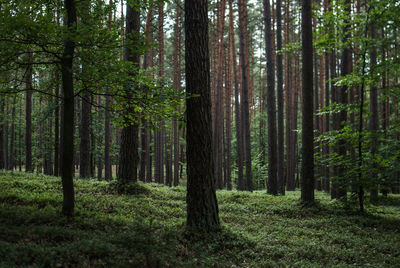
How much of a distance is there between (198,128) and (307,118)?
5667mm

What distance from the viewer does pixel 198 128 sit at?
5730mm

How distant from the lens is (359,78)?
27.9 feet

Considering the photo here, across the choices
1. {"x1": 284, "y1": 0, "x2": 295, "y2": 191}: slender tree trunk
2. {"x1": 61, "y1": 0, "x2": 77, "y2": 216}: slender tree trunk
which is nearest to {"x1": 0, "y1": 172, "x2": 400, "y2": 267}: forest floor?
{"x1": 61, "y1": 0, "x2": 77, "y2": 216}: slender tree trunk

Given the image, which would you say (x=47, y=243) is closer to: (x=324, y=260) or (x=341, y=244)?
(x=324, y=260)

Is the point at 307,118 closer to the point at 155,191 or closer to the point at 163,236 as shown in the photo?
the point at 155,191

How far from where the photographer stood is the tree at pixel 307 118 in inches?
375

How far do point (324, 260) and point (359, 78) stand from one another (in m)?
6.16

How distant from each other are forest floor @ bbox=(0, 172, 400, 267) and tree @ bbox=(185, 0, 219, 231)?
0.48 m

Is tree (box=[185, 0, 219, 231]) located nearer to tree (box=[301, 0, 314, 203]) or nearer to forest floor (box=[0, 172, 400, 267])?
forest floor (box=[0, 172, 400, 267])

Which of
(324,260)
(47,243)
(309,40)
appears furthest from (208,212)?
(309,40)

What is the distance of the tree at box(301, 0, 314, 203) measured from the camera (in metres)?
9.52

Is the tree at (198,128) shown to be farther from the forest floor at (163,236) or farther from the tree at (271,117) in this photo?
the tree at (271,117)

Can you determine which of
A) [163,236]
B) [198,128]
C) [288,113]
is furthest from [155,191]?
[288,113]

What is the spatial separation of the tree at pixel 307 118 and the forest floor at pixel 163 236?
1059mm
